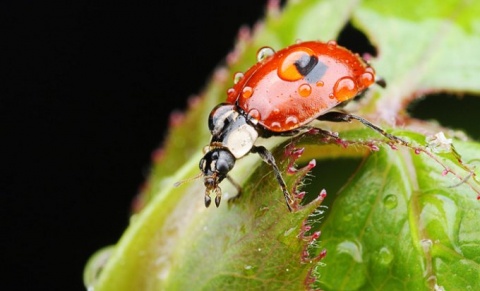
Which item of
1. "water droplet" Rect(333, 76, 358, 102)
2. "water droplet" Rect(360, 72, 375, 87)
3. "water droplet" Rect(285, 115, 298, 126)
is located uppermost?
"water droplet" Rect(360, 72, 375, 87)

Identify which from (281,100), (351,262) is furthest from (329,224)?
(281,100)

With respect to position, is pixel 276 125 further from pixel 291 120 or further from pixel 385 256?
pixel 385 256

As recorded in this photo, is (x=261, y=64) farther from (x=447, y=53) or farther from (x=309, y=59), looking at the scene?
(x=447, y=53)

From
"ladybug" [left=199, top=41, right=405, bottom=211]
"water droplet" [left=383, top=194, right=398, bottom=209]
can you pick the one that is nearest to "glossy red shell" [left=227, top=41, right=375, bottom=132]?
"ladybug" [left=199, top=41, right=405, bottom=211]

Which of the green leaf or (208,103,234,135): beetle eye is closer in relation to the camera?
the green leaf

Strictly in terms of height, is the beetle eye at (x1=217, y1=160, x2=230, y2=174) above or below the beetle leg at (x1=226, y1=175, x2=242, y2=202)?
above

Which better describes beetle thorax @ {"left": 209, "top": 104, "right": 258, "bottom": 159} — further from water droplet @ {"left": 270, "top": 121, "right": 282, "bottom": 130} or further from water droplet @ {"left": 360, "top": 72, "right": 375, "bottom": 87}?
water droplet @ {"left": 360, "top": 72, "right": 375, "bottom": 87}
